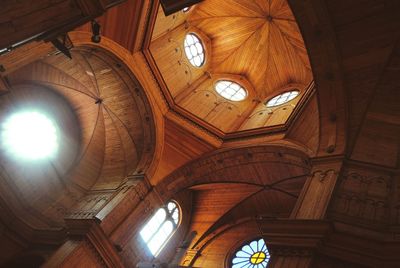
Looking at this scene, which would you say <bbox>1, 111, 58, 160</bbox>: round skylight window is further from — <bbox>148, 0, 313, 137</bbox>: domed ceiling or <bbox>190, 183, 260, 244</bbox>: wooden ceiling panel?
<bbox>190, 183, 260, 244</bbox>: wooden ceiling panel

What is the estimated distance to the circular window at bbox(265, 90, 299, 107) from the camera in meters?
13.5

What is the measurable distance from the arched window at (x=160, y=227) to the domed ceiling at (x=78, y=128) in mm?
1964

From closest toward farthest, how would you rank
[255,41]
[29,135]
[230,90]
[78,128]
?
[29,135], [78,128], [230,90], [255,41]

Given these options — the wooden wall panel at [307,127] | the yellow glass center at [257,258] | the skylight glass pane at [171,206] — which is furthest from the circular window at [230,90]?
the yellow glass center at [257,258]

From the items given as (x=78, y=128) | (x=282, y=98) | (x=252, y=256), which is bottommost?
(x=78, y=128)

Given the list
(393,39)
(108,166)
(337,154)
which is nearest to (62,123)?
(108,166)

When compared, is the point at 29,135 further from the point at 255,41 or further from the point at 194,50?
the point at 255,41

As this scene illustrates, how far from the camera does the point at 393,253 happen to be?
495cm

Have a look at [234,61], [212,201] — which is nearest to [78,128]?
[212,201]

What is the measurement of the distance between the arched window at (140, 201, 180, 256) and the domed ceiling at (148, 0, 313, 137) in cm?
356

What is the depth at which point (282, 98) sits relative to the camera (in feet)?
45.5

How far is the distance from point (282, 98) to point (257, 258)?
5798mm

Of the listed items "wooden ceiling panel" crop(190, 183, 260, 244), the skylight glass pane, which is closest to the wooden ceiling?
"wooden ceiling panel" crop(190, 183, 260, 244)

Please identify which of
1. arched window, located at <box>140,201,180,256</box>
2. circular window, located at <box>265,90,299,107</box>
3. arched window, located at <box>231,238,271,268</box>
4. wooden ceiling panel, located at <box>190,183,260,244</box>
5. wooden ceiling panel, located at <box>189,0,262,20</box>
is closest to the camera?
arched window, located at <box>231,238,271,268</box>
